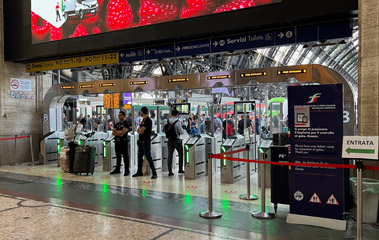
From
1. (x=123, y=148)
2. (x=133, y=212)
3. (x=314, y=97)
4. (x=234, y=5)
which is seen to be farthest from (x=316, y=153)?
(x=123, y=148)

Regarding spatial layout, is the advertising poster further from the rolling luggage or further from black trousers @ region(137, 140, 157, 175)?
the rolling luggage

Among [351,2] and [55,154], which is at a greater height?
[351,2]

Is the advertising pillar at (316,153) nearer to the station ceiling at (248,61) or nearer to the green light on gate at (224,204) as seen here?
the green light on gate at (224,204)

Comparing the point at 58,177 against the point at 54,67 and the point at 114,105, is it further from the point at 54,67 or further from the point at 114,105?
the point at 54,67

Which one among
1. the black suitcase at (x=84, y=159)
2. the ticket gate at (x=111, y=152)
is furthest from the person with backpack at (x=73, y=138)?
the ticket gate at (x=111, y=152)

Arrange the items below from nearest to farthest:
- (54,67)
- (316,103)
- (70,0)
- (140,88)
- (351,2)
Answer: (316,103) → (351,2) → (140,88) → (70,0) → (54,67)

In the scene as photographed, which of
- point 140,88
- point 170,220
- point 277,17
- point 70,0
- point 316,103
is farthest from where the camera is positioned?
point 70,0

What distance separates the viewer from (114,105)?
34.4 ft

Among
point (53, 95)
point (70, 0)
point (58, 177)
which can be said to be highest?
point (70, 0)

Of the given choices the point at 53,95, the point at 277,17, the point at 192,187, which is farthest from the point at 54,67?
the point at 277,17

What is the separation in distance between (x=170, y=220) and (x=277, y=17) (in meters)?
4.45

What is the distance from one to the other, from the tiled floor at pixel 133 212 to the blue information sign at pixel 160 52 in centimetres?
317

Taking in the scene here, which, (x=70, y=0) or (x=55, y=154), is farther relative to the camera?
(x=55, y=154)

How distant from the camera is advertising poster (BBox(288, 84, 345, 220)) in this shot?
14.0 feet
